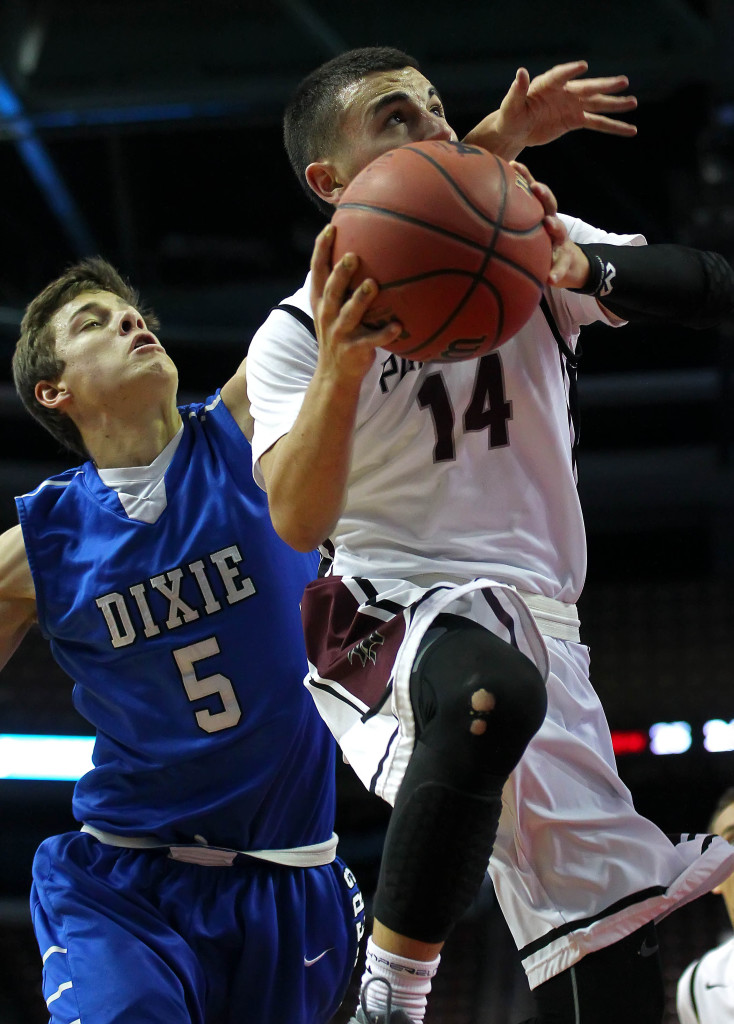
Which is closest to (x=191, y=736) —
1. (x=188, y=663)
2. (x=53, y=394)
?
(x=188, y=663)

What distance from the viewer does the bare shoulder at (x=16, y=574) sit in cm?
359

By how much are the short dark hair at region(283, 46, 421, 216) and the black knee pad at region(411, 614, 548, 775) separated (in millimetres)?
1272

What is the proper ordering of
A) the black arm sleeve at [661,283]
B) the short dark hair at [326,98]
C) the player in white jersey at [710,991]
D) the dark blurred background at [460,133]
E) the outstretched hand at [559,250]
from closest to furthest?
the outstretched hand at [559,250]
the black arm sleeve at [661,283]
the short dark hair at [326,98]
the player in white jersey at [710,991]
the dark blurred background at [460,133]

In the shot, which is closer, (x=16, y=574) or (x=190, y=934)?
(x=190, y=934)

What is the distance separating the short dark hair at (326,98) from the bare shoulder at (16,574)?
1423 mm

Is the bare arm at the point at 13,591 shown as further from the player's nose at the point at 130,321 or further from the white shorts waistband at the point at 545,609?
the white shorts waistband at the point at 545,609

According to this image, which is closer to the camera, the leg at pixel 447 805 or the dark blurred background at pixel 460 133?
the leg at pixel 447 805

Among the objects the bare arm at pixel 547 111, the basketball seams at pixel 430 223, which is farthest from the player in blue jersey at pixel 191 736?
the basketball seams at pixel 430 223

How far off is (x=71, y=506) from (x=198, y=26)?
17.7ft

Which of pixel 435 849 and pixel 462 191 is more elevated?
pixel 462 191

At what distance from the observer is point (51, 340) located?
155 inches

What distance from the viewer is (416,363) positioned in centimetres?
262

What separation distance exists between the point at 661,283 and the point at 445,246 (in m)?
0.64

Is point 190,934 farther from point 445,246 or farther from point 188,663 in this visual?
point 445,246
